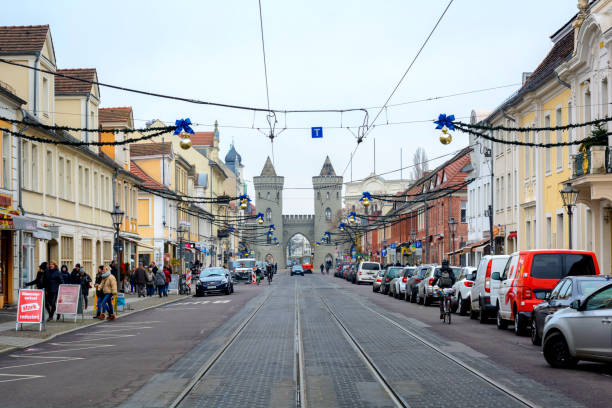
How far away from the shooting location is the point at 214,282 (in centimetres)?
4856

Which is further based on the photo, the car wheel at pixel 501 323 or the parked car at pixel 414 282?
the parked car at pixel 414 282

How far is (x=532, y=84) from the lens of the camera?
39312 mm

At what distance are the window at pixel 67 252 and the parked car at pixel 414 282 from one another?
14.4m

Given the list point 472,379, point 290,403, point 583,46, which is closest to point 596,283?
point 472,379

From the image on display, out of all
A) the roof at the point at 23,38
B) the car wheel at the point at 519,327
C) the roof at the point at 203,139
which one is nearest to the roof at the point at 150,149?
the roof at the point at 23,38

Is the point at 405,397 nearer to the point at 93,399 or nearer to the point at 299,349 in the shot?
the point at 93,399

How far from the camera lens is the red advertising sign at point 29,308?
22188mm

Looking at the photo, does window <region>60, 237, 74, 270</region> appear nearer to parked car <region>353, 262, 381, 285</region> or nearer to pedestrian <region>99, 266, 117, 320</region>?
pedestrian <region>99, 266, 117, 320</region>

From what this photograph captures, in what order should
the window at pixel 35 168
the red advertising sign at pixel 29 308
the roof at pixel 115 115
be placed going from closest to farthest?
the red advertising sign at pixel 29 308 → the window at pixel 35 168 → the roof at pixel 115 115

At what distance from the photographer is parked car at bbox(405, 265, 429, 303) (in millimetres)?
38850

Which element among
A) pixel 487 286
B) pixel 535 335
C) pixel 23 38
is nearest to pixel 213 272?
pixel 23 38

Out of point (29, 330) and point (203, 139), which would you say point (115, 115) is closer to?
point (29, 330)

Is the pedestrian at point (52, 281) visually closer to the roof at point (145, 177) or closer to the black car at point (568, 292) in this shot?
the black car at point (568, 292)

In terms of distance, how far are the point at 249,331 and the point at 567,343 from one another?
383 inches
